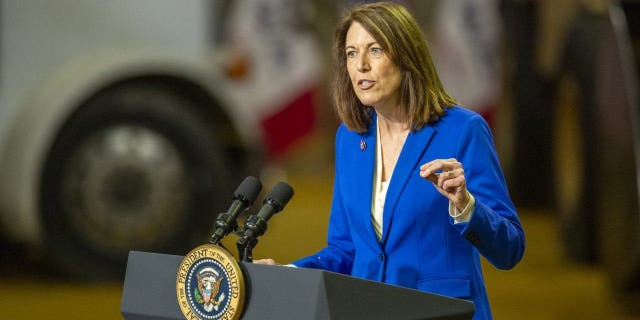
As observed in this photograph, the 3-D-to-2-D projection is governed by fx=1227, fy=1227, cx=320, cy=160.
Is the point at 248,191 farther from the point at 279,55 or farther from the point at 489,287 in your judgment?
the point at 279,55

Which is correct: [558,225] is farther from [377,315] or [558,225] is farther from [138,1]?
[377,315]

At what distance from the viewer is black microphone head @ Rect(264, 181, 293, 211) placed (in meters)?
2.21

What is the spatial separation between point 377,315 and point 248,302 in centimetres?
22

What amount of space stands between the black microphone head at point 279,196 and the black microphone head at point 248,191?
3 centimetres

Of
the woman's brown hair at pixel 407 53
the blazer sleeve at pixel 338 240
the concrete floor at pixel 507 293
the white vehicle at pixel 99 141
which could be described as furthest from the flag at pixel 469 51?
the woman's brown hair at pixel 407 53

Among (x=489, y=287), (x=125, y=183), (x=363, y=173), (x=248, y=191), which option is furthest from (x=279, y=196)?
(x=489, y=287)

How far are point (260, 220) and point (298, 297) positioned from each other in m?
0.21

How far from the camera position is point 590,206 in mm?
6469

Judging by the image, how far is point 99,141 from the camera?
5770 millimetres

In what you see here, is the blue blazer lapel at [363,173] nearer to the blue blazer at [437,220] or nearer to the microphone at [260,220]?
the blue blazer at [437,220]

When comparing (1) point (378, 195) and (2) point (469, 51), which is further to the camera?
(2) point (469, 51)

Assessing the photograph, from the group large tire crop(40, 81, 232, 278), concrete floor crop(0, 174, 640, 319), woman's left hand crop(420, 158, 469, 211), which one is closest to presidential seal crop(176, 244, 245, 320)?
woman's left hand crop(420, 158, 469, 211)

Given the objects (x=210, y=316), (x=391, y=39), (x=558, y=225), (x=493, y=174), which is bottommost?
(x=210, y=316)

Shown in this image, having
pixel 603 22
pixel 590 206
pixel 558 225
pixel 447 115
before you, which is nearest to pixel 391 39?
pixel 447 115
